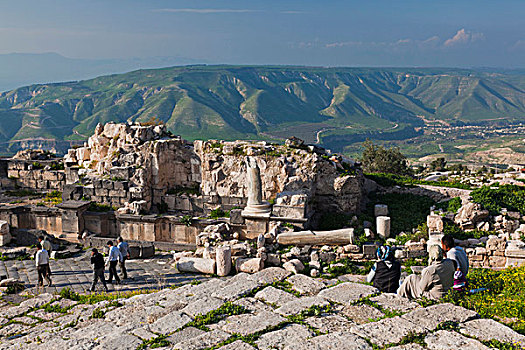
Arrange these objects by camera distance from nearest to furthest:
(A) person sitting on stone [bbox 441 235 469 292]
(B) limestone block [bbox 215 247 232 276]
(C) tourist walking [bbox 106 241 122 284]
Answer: (A) person sitting on stone [bbox 441 235 469 292] < (C) tourist walking [bbox 106 241 122 284] < (B) limestone block [bbox 215 247 232 276]

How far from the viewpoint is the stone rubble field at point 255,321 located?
20.1 feet

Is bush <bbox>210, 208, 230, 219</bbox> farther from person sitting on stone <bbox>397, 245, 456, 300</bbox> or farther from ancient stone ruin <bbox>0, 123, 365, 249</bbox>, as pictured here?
person sitting on stone <bbox>397, 245, 456, 300</bbox>

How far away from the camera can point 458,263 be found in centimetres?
764

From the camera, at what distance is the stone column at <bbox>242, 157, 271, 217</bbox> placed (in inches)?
614

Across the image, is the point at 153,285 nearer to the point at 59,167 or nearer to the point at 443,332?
the point at 443,332

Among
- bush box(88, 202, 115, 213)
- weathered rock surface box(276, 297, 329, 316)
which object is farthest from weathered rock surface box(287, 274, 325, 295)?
bush box(88, 202, 115, 213)

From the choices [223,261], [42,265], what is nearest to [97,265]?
[42,265]

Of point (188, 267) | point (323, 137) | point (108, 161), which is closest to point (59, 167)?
point (108, 161)

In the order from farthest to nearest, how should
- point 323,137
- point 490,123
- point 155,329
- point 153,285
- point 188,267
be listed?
point 490,123 < point 323,137 < point 188,267 < point 153,285 < point 155,329

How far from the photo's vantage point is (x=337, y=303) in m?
7.59

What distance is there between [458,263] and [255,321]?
3.66 meters

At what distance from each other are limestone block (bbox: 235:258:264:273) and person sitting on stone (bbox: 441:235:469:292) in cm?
600

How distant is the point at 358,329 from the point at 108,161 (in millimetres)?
15330

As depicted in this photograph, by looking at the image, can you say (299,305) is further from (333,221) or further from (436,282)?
(333,221)
